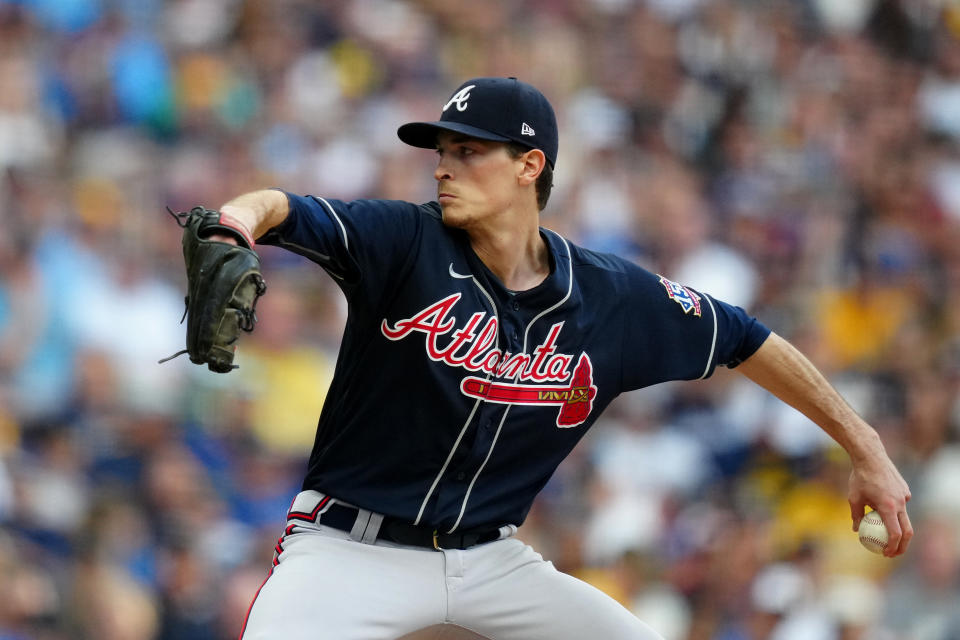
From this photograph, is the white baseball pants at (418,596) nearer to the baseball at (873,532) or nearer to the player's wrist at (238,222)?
the baseball at (873,532)

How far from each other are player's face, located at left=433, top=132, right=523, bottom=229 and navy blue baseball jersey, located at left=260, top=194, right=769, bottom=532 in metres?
0.07

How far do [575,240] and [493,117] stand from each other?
15.7ft

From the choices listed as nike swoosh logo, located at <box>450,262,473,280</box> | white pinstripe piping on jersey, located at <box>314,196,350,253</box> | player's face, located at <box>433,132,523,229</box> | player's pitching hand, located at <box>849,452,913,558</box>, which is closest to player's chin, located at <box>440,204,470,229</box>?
player's face, located at <box>433,132,523,229</box>

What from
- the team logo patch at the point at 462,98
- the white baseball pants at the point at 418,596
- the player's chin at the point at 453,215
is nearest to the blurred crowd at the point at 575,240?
the white baseball pants at the point at 418,596

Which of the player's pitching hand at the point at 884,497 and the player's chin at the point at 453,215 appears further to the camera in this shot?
the player's pitching hand at the point at 884,497

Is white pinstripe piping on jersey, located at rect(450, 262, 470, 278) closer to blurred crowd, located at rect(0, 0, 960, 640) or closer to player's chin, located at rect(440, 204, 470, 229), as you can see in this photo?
player's chin, located at rect(440, 204, 470, 229)

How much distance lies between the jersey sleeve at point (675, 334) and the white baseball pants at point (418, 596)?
68 centimetres

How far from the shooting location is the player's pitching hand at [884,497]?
4.05m

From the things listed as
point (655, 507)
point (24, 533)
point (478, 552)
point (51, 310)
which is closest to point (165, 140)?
point (51, 310)

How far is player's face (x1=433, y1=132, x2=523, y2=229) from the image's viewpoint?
384cm

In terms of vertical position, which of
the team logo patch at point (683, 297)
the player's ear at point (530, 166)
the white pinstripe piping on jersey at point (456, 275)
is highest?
the player's ear at point (530, 166)

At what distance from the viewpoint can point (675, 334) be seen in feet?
13.6

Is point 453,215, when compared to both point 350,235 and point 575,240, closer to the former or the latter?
point 350,235

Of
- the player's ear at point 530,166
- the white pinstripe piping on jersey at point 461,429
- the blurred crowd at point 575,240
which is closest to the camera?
the white pinstripe piping on jersey at point 461,429
